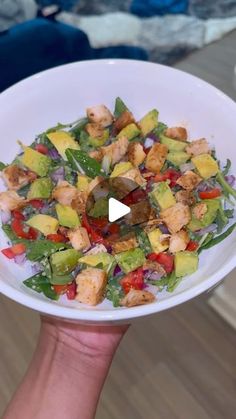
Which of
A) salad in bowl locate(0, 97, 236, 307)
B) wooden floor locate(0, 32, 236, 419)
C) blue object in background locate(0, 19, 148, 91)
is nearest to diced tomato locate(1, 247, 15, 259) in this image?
salad in bowl locate(0, 97, 236, 307)

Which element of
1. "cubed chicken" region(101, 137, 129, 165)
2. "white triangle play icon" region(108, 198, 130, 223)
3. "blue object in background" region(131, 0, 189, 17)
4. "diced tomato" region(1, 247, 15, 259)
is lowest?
"blue object in background" region(131, 0, 189, 17)

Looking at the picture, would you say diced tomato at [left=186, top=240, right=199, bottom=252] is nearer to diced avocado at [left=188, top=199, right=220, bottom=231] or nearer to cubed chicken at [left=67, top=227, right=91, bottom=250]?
diced avocado at [left=188, top=199, right=220, bottom=231]

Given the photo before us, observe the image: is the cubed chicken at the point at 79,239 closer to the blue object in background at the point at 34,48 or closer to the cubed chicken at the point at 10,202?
the cubed chicken at the point at 10,202

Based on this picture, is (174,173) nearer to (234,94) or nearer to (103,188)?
(103,188)

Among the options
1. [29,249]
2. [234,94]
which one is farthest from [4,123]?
[234,94]

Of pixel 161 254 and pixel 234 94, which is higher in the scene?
pixel 161 254

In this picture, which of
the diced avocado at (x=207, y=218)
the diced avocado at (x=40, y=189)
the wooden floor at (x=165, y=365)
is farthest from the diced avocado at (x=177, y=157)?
the wooden floor at (x=165, y=365)

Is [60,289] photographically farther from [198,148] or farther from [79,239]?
[198,148]

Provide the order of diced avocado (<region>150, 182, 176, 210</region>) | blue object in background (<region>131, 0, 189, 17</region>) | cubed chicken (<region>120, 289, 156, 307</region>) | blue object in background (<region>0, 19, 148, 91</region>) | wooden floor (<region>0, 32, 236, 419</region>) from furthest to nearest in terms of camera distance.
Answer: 1. blue object in background (<region>131, 0, 189, 17</region>)
2. blue object in background (<region>0, 19, 148, 91</region>)
3. wooden floor (<region>0, 32, 236, 419</region>)
4. diced avocado (<region>150, 182, 176, 210</region>)
5. cubed chicken (<region>120, 289, 156, 307</region>)
